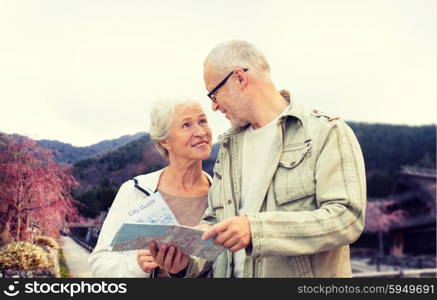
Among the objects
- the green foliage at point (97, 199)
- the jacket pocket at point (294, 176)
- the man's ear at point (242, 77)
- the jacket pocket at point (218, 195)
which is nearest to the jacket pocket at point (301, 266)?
the jacket pocket at point (294, 176)

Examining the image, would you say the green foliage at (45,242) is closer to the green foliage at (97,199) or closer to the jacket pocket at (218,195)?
the green foliage at (97,199)

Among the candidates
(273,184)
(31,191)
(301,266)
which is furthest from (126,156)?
(301,266)

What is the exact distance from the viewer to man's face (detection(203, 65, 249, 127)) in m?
1.76

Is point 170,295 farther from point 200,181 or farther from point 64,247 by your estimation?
point 64,247

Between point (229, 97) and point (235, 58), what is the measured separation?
5.0 inches

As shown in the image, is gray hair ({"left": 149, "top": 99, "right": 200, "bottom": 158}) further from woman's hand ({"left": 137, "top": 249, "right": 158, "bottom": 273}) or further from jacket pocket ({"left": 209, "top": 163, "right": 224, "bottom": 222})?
woman's hand ({"left": 137, "top": 249, "right": 158, "bottom": 273})

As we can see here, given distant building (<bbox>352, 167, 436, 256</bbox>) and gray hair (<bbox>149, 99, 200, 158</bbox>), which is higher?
gray hair (<bbox>149, 99, 200, 158</bbox>)

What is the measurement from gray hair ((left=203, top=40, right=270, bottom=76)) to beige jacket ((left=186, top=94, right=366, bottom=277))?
0.60ft

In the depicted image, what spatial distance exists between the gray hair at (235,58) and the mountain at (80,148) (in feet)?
3.32

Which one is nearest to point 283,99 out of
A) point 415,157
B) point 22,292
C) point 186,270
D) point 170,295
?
point 186,270

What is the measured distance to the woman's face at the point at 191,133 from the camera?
2023 millimetres

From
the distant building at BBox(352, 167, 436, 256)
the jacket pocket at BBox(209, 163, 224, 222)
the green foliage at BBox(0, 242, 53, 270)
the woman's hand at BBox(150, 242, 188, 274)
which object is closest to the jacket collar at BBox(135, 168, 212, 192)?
the jacket pocket at BBox(209, 163, 224, 222)

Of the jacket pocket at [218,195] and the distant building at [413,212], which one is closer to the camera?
the jacket pocket at [218,195]

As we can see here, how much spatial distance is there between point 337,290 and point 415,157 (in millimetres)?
4986
